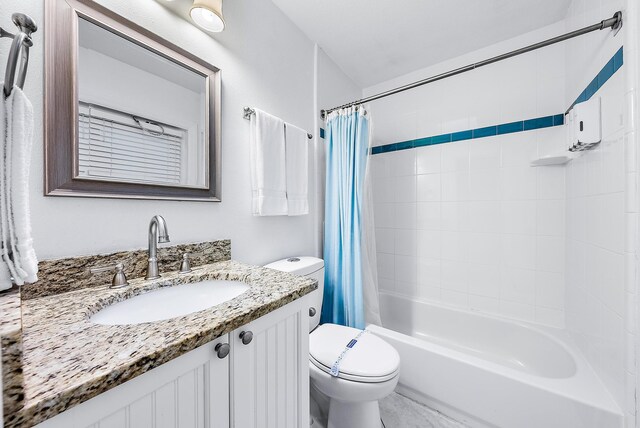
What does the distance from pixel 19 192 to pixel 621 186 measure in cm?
181

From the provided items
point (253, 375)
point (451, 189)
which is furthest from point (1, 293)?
point (451, 189)

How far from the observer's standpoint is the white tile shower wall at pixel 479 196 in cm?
166

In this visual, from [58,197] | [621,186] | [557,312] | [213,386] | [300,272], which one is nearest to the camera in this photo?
[213,386]

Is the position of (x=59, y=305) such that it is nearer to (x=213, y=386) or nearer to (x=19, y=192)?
(x=19, y=192)

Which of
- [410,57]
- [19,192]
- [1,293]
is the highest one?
[410,57]

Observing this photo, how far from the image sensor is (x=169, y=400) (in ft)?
1.65

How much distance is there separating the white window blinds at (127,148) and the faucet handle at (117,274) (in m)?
0.30

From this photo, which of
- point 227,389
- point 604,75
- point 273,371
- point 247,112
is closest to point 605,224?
point 604,75

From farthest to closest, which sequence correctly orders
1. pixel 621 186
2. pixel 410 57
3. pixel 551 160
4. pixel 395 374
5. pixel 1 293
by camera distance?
1. pixel 410 57
2. pixel 551 160
3. pixel 395 374
4. pixel 621 186
5. pixel 1 293

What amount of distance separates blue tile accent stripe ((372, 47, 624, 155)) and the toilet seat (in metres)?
1.41

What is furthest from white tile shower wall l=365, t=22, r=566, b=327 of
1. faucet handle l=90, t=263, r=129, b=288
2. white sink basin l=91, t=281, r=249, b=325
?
faucet handle l=90, t=263, r=129, b=288

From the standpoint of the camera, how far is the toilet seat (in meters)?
1.05

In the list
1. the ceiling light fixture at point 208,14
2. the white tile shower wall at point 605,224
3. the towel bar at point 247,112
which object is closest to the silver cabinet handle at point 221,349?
the towel bar at point 247,112

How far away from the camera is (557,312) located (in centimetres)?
164
